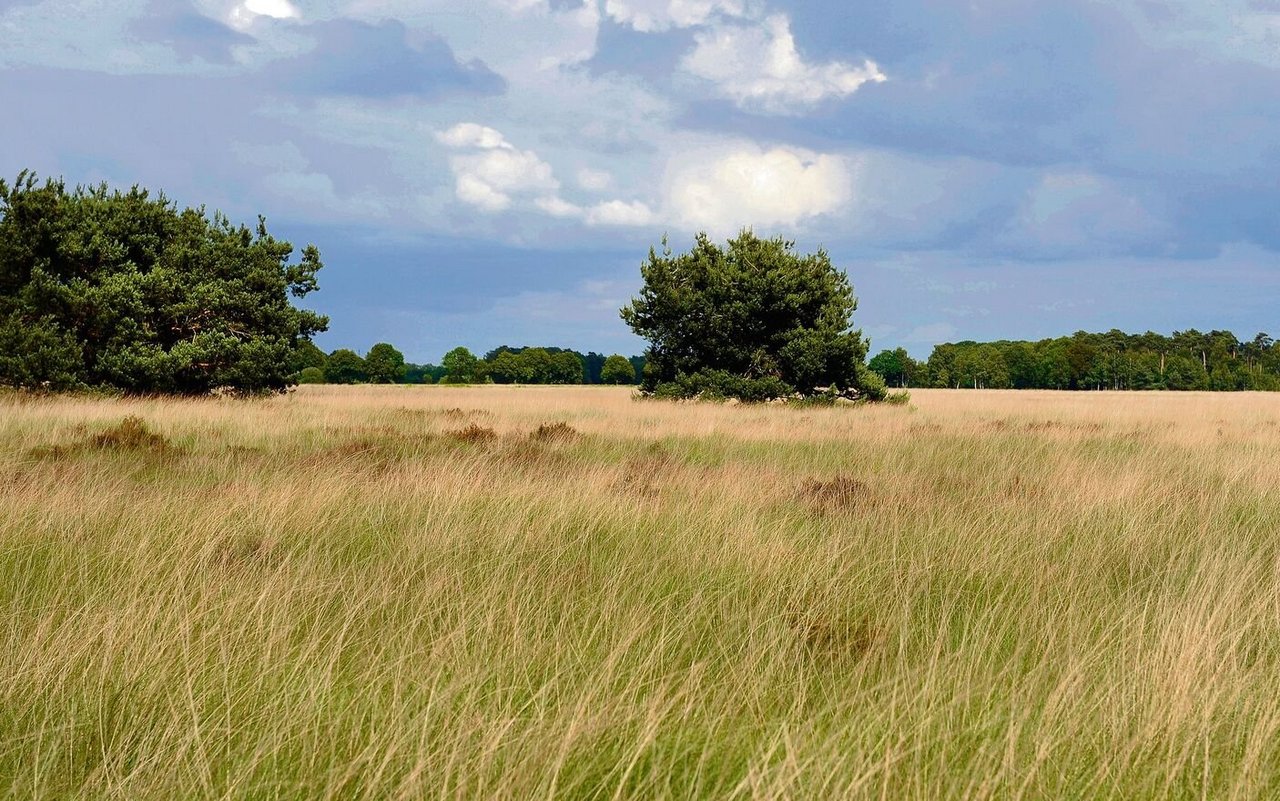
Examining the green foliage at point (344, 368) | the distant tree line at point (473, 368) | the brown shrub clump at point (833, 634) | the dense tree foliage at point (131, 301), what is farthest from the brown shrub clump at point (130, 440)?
the green foliage at point (344, 368)

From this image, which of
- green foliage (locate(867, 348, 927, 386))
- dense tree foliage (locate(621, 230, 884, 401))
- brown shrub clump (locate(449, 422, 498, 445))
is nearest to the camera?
brown shrub clump (locate(449, 422, 498, 445))

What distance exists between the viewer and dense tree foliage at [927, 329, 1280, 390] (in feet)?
354

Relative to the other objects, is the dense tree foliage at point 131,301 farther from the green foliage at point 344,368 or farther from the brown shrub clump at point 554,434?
the green foliage at point 344,368

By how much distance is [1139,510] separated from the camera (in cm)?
679

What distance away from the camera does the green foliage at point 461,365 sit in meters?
118

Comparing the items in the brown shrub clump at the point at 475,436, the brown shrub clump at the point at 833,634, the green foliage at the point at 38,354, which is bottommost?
the brown shrub clump at the point at 833,634

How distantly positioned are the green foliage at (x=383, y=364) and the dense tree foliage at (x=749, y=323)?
8515 centimetres

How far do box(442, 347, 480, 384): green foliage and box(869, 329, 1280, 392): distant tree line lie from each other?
177 feet

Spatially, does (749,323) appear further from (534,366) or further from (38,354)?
(534,366)

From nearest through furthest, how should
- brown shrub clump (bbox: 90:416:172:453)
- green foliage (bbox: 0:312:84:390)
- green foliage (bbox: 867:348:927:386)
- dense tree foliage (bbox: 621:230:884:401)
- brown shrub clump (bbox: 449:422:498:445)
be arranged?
1. brown shrub clump (bbox: 90:416:172:453)
2. brown shrub clump (bbox: 449:422:498:445)
3. green foliage (bbox: 0:312:84:390)
4. dense tree foliage (bbox: 621:230:884:401)
5. green foliage (bbox: 867:348:927:386)

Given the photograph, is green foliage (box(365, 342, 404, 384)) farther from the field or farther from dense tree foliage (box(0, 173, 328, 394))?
the field

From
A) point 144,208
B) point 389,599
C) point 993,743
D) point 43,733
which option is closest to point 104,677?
point 43,733

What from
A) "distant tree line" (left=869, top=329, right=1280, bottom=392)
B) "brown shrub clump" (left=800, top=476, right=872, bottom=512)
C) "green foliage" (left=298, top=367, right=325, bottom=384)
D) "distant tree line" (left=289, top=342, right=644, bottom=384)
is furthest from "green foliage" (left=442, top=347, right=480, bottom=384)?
"brown shrub clump" (left=800, top=476, right=872, bottom=512)

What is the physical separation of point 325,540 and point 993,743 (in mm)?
4343
